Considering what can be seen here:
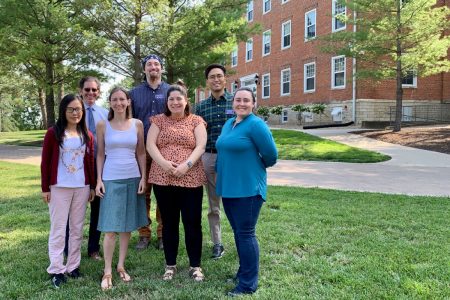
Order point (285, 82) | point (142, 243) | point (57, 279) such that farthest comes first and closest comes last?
point (285, 82) → point (142, 243) → point (57, 279)

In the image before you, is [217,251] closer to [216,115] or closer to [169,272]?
[169,272]

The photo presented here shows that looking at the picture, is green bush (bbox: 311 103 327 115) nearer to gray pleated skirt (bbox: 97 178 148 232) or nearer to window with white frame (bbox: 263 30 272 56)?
window with white frame (bbox: 263 30 272 56)

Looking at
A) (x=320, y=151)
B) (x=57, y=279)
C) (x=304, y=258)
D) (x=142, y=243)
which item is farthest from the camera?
(x=320, y=151)

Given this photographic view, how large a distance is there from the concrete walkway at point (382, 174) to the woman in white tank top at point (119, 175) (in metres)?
5.63

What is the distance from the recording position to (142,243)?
5.06m

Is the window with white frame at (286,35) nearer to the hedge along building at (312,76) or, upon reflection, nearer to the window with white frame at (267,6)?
the hedge along building at (312,76)

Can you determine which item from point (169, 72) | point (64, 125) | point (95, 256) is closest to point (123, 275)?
point (95, 256)

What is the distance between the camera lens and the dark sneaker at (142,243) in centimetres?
501

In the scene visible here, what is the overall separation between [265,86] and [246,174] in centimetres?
2983

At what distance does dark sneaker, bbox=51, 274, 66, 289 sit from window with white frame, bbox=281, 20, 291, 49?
27.8 meters

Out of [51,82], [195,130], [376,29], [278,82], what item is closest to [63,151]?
[195,130]

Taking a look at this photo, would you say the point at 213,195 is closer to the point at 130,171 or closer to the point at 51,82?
the point at 130,171

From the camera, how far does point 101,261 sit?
4.60 m

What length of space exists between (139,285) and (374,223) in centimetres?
343
